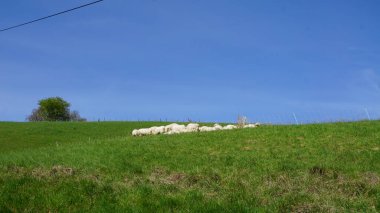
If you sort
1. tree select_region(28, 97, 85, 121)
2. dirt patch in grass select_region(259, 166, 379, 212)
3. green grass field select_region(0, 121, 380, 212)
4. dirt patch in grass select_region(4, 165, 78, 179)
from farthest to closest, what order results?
tree select_region(28, 97, 85, 121) → dirt patch in grass select_region(4, 165, 78, 179) → green grass field select_region(0, 121, 380, 212) → dirt patch in grass select_region(259, 166, 379, 212)

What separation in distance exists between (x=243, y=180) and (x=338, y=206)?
16.4 ft

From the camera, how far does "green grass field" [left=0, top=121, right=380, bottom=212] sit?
12555mm

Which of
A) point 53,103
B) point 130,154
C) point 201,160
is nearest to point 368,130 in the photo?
point 201,160

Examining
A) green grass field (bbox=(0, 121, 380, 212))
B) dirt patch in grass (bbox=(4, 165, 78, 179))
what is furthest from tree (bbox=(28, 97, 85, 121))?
dirt patch in grass (bbox=(4, 165, 78, 179))

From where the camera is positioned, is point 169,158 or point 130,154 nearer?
point 169,158

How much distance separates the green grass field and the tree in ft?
336

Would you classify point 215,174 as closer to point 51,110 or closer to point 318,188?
point 318,188

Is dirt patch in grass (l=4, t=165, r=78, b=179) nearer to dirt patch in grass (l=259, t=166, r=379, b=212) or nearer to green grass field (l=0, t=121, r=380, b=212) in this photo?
green grass field (l=0, t=121, r=380, b=212)

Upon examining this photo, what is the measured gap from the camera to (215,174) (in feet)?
60.0

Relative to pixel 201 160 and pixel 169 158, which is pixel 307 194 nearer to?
pixel 201 160

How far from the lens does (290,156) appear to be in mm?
23516

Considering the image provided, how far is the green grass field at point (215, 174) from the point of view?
12.6 metres

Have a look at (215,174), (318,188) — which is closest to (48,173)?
(215,174)

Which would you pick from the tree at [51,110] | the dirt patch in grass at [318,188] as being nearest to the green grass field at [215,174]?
the dirt patch in grass at [318,188]
